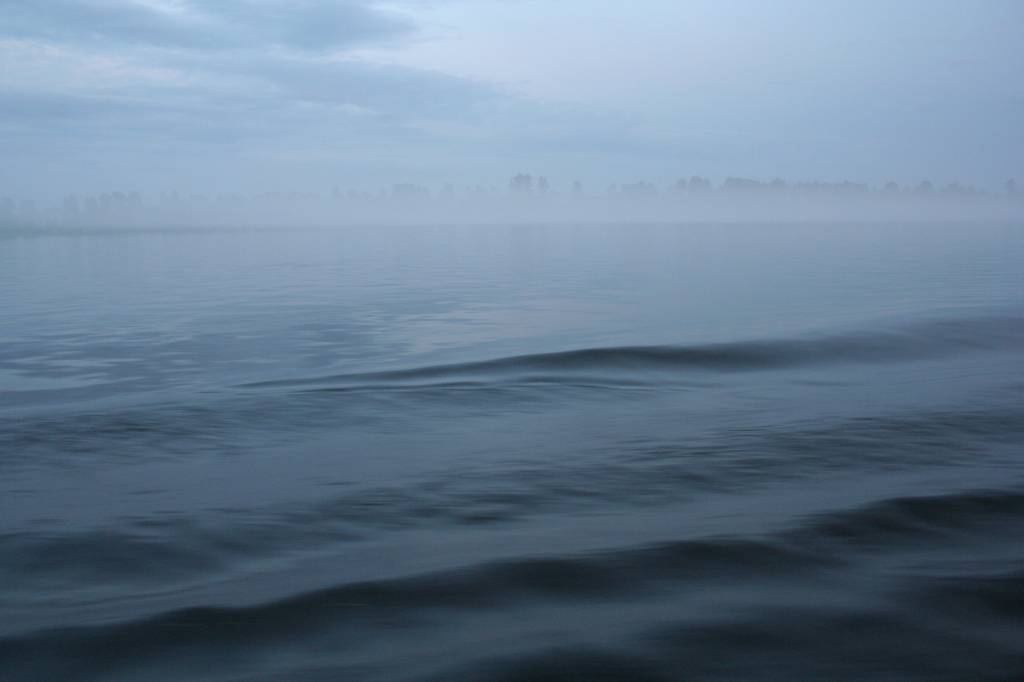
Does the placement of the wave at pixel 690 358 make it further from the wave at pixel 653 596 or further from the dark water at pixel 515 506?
the wave at pixel 653 596

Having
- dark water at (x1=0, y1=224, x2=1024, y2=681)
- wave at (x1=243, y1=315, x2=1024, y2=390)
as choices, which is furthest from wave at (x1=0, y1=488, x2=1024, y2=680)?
wave at (x1=243, y1=315, x2=1024, y2=390)

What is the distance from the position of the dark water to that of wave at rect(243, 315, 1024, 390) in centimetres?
7

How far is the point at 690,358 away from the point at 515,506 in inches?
238

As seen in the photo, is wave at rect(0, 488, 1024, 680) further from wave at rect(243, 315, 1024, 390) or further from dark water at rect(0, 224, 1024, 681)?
wave at rect(243, 315, 1024, 390)

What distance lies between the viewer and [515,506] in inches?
223

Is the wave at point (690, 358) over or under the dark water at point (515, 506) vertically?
over

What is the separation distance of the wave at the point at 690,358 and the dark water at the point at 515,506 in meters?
0.07

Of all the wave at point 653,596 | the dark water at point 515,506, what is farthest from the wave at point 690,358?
the wave at point 653,596

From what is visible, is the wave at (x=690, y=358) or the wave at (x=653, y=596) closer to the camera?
the wave at (x=653, y=596)

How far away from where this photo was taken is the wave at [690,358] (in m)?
9.82

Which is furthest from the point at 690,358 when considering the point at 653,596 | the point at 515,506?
the point at 653,596

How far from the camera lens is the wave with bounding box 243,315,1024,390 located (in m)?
9.82

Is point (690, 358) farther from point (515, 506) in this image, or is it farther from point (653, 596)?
point (653, 596)

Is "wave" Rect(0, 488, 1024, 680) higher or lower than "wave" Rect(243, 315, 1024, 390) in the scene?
lower
